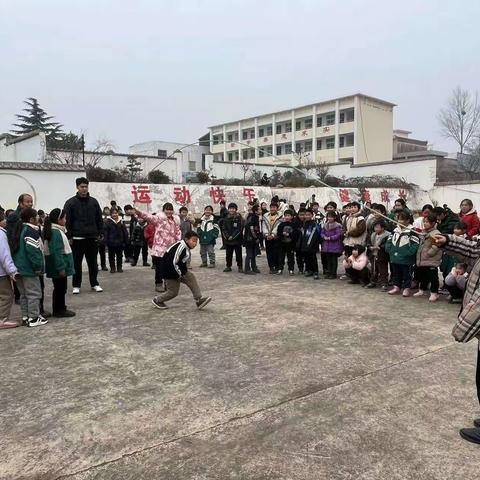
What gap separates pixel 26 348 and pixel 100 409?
1.88m

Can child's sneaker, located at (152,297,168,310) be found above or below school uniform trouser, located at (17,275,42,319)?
below

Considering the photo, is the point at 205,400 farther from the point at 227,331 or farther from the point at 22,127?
the point at 22,127

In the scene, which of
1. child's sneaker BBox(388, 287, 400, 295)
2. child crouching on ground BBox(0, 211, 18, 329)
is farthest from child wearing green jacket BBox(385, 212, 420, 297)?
child crouching on ground BBox(0, 211, 18, 329)

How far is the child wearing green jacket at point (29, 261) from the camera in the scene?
5.51 m

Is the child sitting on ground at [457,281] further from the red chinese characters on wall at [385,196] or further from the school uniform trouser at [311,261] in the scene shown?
the red chinese characters on wall at [385,196]

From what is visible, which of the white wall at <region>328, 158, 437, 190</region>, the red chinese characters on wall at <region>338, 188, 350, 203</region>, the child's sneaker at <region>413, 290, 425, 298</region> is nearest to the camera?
the child's sneaker at <region>413, 290, 425, 298</region>

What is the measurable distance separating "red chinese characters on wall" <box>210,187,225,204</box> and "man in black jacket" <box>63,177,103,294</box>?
40.4 ft

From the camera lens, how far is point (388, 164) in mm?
29297

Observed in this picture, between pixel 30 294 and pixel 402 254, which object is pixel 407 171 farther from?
pixel 30 294

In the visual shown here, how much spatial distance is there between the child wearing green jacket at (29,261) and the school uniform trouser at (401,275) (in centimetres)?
541

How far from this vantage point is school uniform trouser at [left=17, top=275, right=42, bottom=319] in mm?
5641

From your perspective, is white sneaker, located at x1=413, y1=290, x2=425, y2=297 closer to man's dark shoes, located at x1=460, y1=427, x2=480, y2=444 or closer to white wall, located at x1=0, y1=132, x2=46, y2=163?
man's dark shoes, located at x1=460, y1=427, x2=480, y2=444

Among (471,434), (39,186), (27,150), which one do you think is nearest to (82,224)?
(471,434)

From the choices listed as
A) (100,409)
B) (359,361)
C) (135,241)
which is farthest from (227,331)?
(135,241)
